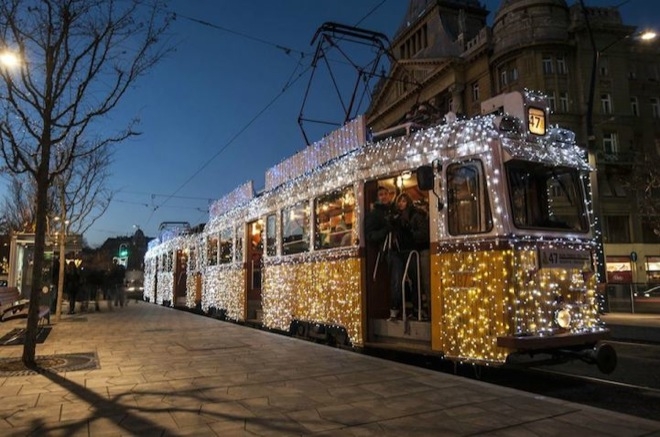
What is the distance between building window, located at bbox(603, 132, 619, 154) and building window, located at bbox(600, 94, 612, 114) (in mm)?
1508

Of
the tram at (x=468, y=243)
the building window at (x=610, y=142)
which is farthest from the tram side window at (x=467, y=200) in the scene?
the building window at (x=610, y=142)

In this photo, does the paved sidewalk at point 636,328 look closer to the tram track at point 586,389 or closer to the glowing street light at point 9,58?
the tram track at point 586,389

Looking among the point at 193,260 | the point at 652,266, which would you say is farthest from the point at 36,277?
the point at 652,266

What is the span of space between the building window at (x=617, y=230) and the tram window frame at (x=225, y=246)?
2905 cm

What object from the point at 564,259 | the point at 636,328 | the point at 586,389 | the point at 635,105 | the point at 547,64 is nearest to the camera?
the point at 564,259

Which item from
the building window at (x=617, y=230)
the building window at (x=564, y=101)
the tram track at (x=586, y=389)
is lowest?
the tram track at (x=586, y=389)

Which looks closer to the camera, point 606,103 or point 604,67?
point 606,103

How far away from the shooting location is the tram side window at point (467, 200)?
6.04 m

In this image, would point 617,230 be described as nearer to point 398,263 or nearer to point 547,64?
point 547,64

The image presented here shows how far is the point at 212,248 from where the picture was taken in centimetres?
Result: 1595

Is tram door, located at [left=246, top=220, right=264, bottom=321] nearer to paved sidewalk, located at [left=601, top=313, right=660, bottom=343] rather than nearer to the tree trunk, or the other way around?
the tree trunk

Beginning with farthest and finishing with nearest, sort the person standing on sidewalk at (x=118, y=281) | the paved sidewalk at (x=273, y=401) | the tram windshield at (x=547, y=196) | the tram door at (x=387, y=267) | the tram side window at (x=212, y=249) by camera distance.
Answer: the person standing on sidewalk at (x=118, y=281)
the tram side window at (x=212, y=249)
the tram door at (x=387, y=267)
the tram windshield at (x=547, y=196)
the paved sidewalk at (x=273, y=401)

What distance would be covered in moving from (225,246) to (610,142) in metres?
30.3

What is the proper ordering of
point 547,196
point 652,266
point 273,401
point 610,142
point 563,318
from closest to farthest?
point 273,401 → point 563,318 → point 547,196 → point 652,266 → point 610,142
